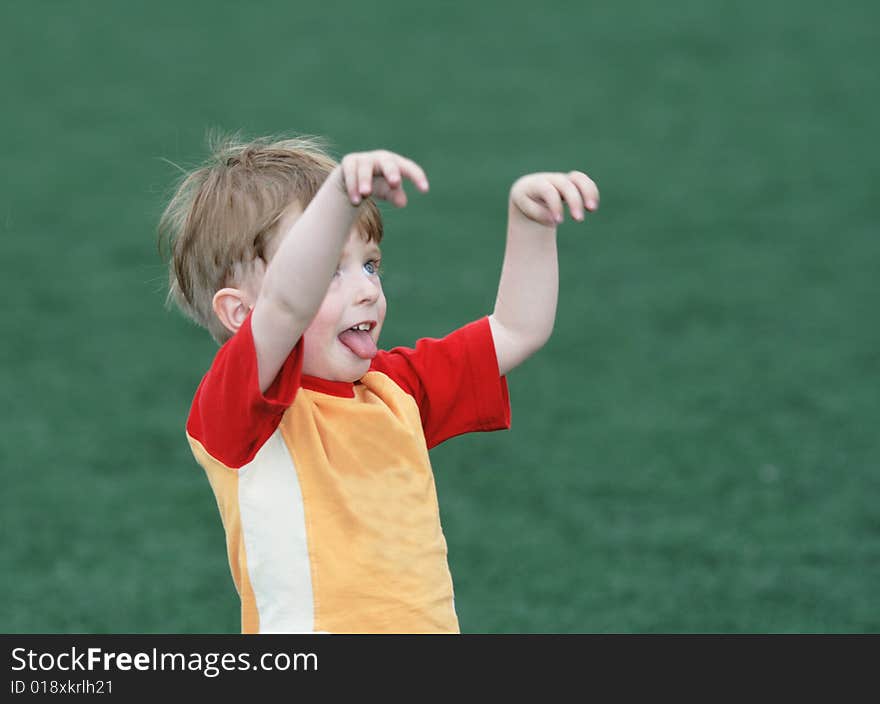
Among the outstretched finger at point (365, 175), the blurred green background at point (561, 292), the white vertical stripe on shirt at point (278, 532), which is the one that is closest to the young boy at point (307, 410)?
the white vertical stripe on shirt at point (278, 532)

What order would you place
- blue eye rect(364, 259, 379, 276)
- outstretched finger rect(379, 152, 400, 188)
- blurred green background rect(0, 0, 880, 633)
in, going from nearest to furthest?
outstretched finger rect(379, 152, 400, 188) → blue eye rect(364, 259, 379, 276) → blurred green background rect(0, 0, 880, 633)

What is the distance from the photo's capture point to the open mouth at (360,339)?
6.78 ft

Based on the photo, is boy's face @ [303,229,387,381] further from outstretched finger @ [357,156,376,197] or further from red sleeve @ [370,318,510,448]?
outstretched finger @ [357,156,376,197]

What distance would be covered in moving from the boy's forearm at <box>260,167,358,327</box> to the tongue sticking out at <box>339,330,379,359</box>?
169 mm

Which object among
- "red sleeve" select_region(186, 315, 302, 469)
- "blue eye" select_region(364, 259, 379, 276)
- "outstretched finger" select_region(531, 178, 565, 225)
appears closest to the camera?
"red sleeve" select_region(186, 315, 302, 469)

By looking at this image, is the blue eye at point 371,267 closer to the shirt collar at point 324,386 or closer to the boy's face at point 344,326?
the boy's face at point 344,326

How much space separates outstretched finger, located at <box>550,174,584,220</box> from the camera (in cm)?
194

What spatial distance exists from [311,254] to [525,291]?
0.51 m

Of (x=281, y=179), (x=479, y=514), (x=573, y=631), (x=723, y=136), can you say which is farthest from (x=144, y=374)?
(x=723, y=136)

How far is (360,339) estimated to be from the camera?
82.0 inches

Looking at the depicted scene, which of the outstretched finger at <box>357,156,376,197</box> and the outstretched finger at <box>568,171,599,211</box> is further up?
the outstretched finger at <box>568,171,599,211</box>

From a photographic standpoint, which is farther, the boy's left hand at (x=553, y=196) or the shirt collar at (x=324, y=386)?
the shirt collar at (x=324, y=386)

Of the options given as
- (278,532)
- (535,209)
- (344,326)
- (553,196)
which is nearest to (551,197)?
(553,196)

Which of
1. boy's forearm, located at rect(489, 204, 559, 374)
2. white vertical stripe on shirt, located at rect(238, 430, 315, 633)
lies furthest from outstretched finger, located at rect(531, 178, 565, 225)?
white vertical stripe on shirt, located at rect(238, 430, 315, 633)
